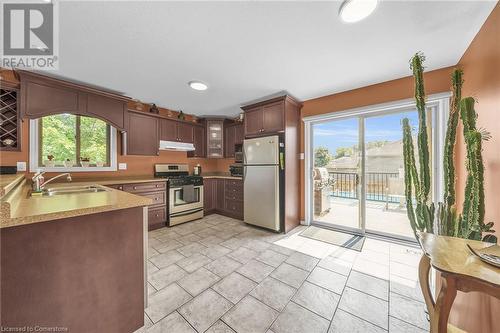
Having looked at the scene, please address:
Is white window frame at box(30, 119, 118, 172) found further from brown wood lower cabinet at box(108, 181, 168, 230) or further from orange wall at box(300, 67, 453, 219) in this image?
orange wall at box(300, 67, 453, 219)

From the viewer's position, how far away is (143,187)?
3279 mm

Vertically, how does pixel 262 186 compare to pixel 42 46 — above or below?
below

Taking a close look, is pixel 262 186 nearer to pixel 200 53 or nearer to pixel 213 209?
pixel 213 209

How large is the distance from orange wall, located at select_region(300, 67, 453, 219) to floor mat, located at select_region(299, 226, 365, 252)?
0.44 metres

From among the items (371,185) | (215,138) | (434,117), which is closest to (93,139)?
(215,138)

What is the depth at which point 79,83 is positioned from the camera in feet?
8.94

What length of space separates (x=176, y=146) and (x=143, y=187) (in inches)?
46.7

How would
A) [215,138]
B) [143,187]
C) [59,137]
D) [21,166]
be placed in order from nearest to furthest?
[21,166], [59,137], [143,187], [215,138]

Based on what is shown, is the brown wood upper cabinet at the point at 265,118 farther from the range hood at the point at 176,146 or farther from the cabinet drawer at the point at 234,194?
the range hood at the point at 176,146

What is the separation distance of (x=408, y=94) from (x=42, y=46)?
4456mm

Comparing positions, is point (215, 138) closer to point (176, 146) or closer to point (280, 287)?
point (176, 146)

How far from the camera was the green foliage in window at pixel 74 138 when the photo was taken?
9.39 ft

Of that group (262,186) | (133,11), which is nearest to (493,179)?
(262,186)

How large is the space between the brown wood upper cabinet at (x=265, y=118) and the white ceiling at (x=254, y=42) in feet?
1.58
